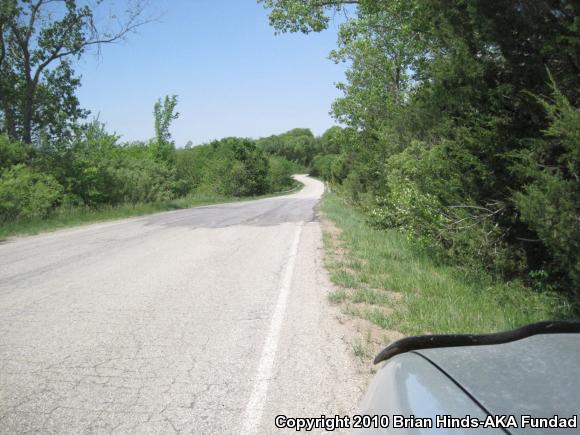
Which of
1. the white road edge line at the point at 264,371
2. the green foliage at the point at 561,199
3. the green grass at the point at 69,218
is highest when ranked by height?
the green foliage at the point at 561,199

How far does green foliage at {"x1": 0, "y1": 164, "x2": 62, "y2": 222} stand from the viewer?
16.7 m

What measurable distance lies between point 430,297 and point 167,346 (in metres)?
3.66

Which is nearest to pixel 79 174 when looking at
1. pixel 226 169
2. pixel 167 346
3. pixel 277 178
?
pixel 167 346

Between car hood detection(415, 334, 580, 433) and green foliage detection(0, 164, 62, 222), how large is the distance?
1844cm

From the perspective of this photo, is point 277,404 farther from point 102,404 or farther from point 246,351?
point 102,404

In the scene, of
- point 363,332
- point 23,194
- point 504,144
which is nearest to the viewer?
point 363,332

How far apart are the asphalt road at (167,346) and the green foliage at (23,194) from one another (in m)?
9.27

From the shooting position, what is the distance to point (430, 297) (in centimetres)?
618

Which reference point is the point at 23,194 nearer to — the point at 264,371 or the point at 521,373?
the point at 264,371

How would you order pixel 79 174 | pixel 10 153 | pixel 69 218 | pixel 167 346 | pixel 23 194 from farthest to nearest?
pixel 79 174, pixel 10 153, pixel 69 218, pixel 23 194, pixel 167 346

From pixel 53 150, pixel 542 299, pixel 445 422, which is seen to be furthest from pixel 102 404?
pixel 53 150

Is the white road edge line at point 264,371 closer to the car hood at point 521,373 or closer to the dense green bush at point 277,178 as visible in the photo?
the car hood at point 521,373

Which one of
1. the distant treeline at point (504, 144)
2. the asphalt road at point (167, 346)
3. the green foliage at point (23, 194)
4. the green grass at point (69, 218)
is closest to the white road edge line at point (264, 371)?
the asphalt road at point (167, 346)

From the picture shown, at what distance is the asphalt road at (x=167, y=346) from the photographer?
11.0 feet
